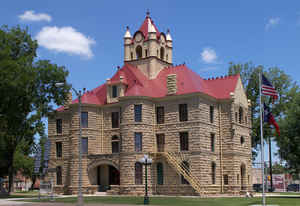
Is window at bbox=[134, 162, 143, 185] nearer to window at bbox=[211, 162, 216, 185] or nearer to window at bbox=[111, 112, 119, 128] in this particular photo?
window at bbox=[111, 112, 119, 128]

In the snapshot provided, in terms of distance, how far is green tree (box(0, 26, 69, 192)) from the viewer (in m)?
42.6

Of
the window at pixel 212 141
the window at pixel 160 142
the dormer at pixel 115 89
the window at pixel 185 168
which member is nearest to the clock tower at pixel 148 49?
the dormer at pixel 115 89

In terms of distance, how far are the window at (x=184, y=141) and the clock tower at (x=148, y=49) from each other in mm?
9627

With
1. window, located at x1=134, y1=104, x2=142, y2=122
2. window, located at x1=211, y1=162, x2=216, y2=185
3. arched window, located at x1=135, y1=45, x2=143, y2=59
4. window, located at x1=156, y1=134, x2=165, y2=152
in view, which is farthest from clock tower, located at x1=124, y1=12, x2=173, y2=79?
window, located at x1=211, y1=162, x2=216, y2=185

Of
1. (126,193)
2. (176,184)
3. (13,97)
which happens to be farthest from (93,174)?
(13,97)

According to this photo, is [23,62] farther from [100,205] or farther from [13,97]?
[100,205]

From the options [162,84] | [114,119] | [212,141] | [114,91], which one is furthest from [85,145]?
[212,141]

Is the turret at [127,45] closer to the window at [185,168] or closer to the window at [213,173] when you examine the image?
the window at [185,168]

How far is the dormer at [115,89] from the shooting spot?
5094 cm

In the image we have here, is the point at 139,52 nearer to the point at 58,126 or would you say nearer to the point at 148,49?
the point at 148,49

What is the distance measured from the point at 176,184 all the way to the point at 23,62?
1973cm

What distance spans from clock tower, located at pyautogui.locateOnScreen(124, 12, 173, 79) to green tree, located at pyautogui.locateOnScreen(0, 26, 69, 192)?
34.2ft

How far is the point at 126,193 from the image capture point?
46906mm

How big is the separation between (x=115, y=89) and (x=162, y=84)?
5481mm
